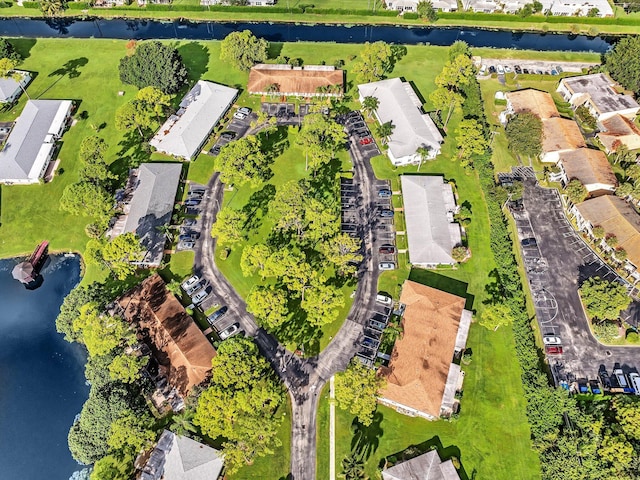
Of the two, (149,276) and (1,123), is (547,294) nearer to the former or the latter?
(149,276)

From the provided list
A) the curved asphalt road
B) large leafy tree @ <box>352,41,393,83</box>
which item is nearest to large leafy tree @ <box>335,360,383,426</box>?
the curved asphalt road

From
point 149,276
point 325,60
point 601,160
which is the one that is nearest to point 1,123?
point 149,276

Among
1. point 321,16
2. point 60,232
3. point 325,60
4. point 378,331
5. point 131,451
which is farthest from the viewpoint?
point 321,16

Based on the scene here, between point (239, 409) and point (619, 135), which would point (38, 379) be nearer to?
point (239, 409)

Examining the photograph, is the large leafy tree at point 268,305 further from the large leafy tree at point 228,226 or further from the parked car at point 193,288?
the large leafy tree at point 228,226

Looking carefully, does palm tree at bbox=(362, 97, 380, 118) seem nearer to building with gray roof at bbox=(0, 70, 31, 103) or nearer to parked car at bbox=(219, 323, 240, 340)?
parked car at bbox=(219, 323, 240, 340)

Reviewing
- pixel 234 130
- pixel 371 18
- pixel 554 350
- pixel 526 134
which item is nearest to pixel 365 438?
pixel 554 350
